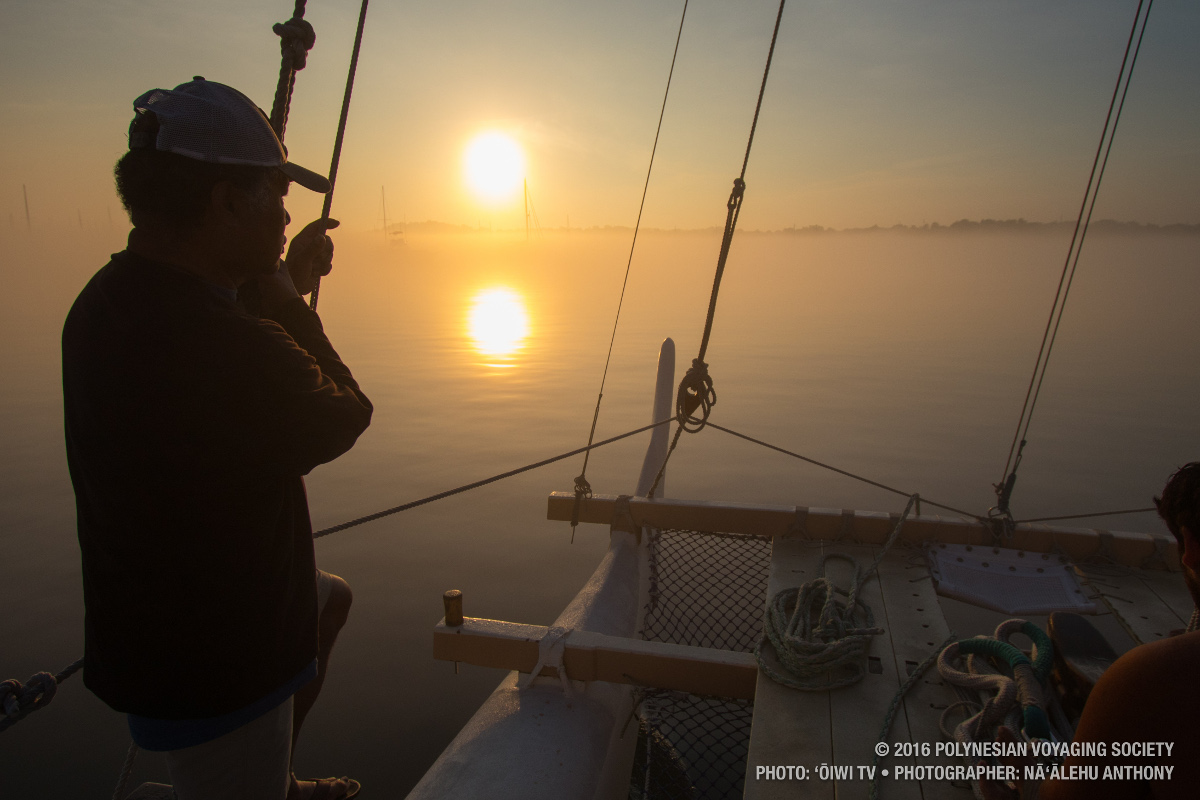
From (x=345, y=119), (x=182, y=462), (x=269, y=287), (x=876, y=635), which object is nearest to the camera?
(x=182, y=462)

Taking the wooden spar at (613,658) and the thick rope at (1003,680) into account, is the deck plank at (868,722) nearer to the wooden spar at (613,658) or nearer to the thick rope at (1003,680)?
the thick rope at (1003,680)

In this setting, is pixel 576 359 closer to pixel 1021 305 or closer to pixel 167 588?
pixel 167 588

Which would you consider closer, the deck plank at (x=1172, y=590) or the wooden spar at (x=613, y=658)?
the wooden spar at (x=613, y=658)

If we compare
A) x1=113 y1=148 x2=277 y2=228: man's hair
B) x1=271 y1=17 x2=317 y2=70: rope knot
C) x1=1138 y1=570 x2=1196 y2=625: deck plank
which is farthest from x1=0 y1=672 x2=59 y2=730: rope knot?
x1=1138 y1=570 x2=1196 y2=625: deck plank

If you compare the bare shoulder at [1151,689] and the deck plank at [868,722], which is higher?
the bare shoulder at [1151,689]

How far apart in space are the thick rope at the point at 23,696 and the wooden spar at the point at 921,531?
3.53 meters

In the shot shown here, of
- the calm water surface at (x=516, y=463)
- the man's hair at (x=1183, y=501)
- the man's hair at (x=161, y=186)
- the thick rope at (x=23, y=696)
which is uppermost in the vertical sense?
the man's hair at (x=161, y=186)

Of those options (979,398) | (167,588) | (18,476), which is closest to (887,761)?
(167,588)

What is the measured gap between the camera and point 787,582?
3.53 m

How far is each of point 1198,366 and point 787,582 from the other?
22.4 m

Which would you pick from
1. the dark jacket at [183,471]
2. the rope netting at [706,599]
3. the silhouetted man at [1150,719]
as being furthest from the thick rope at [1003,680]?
the dark jacket at [183,471]

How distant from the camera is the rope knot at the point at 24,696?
1.77m

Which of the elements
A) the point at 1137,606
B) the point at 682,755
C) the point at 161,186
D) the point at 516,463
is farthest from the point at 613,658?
the point at 516,463

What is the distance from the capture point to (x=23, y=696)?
5.99 feet
